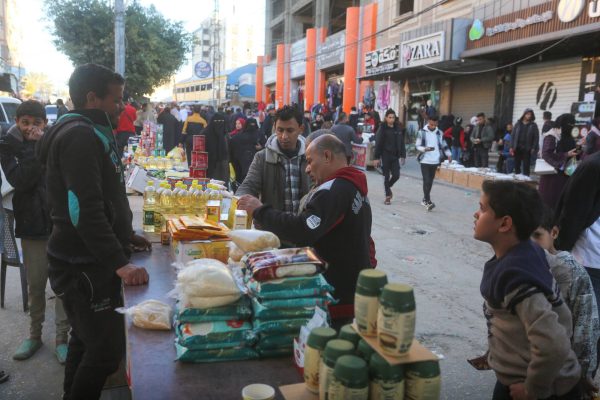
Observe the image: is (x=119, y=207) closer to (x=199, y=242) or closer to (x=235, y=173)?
(x=199, y=242)

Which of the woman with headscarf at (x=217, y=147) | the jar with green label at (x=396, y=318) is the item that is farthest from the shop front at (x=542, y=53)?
the jar with green label at (x=396, y=318)

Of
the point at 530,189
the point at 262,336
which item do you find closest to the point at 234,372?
the point at 262,336

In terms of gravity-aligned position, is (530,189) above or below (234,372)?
above

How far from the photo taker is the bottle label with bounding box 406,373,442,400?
4.76 feet

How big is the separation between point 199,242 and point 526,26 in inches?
522

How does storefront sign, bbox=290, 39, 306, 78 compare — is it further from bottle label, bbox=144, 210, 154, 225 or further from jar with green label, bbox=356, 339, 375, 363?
jar with green label, bbox=356, 339, 375, 363

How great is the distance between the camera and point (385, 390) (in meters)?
1.42

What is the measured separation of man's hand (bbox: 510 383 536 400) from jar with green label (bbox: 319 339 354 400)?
0.98 metres

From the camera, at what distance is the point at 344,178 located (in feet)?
8.57

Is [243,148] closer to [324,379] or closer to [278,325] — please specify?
[278,325]

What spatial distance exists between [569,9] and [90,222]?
42.6 ft

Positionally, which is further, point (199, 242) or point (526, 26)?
point (526, 26)

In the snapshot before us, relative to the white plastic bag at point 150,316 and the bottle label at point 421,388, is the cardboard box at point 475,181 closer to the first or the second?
the white plastic bag at point 150,316

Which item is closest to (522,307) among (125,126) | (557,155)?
(557,155)
